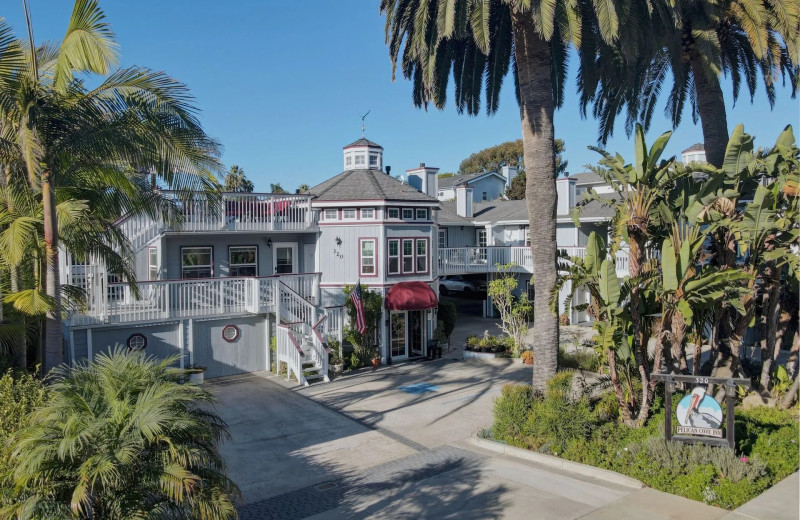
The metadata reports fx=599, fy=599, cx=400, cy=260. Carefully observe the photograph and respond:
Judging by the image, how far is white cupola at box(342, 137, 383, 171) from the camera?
25.3 m

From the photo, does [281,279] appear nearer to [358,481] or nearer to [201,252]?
[201,252]

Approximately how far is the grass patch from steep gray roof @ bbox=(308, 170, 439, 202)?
10.9 m

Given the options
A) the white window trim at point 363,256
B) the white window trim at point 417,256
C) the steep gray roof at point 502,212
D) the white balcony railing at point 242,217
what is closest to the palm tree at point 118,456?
the white balcony railing at point 242,217

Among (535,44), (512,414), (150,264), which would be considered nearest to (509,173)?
(150,264)

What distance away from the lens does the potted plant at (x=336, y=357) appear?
19.5 meters

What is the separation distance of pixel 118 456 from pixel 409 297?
16.2 meters

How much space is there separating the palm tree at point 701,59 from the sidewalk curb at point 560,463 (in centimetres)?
893

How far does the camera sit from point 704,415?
34.2 ft

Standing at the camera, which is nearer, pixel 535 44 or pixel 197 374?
pixel 535 44

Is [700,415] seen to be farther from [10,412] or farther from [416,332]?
[416,332]

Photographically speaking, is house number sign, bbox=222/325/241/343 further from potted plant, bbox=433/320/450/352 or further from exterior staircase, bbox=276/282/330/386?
potted plant, bbox=433/320/450/352

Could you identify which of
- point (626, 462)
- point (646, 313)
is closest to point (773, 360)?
point (646, 313)

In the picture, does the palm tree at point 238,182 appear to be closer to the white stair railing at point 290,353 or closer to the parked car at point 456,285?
the parked car at point 456,285

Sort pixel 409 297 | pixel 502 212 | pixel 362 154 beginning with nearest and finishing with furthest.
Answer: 1. pixel 409 297
2. pixel 362 154
3. pixel 502 212
